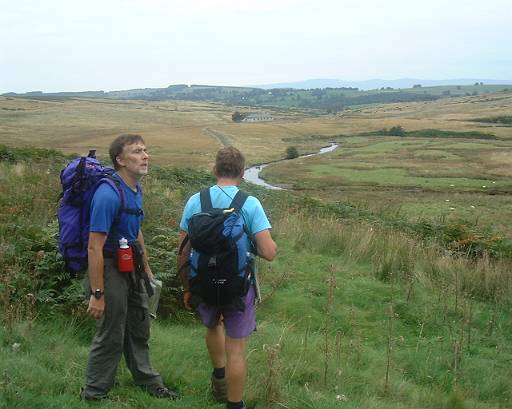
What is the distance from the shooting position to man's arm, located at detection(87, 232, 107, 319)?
141 inches

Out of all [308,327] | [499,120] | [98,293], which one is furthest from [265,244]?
[499,120]

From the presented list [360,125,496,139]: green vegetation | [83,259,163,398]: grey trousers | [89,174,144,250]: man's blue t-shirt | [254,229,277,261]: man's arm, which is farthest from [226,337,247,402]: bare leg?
[360,125,496,139]: green vegetation

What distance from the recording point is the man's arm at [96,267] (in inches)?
141

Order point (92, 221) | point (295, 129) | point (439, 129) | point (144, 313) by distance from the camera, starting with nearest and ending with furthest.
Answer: point (92, 221) < point (144, 313) < point (439, 129) < point (295, 129)

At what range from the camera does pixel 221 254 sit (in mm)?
3645

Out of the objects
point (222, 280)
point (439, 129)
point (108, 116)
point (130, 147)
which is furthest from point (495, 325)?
point (108, 116)

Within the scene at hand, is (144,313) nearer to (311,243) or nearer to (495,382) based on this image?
(495,382)

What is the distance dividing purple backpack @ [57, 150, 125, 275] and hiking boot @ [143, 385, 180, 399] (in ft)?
3.46

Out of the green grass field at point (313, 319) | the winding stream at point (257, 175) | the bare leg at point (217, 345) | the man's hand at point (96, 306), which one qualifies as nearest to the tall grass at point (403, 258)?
the green grass field at point (313, 319)

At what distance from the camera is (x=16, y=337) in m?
4.34

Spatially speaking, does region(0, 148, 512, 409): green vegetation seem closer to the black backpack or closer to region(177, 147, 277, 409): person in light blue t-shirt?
region(177, 147, 277, 409): person in light blue t-shirt

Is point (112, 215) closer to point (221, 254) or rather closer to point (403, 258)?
point (221, 254)

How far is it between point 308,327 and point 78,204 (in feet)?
9.65

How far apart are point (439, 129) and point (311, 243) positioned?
8684 centimetres
